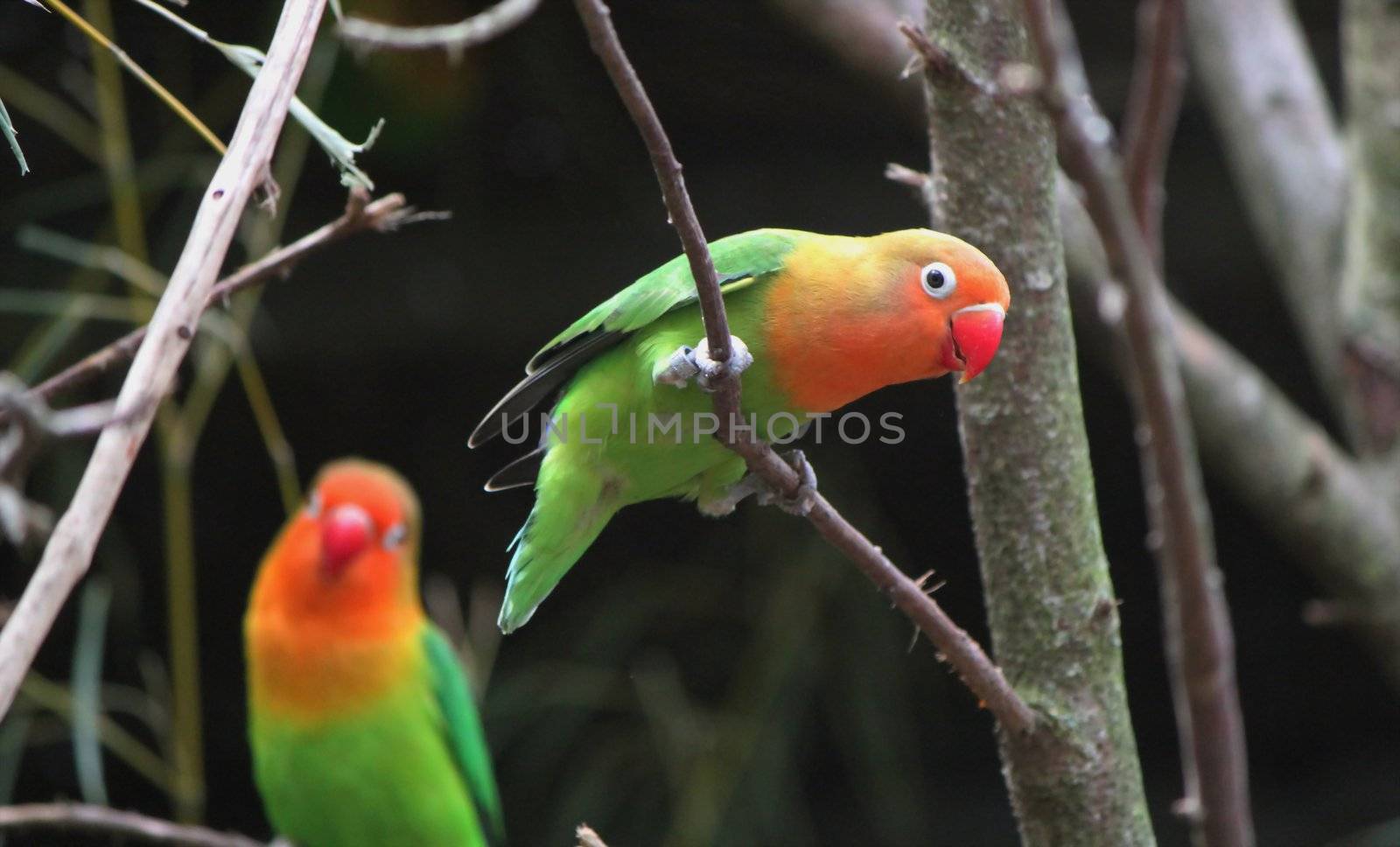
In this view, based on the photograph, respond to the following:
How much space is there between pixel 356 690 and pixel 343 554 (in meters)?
0.28

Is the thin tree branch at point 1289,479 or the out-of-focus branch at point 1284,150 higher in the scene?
the out-of-focus branch at point 1284,150

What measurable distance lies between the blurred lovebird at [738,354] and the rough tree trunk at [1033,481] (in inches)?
5.9

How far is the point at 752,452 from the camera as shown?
123 cm

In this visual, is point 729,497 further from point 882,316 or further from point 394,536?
point 394,536

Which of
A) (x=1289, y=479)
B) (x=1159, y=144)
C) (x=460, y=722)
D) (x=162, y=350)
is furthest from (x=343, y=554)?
(x=1289, y=479)

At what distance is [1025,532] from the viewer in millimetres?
1466

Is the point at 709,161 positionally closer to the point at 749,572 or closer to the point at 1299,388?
the point at 749,572

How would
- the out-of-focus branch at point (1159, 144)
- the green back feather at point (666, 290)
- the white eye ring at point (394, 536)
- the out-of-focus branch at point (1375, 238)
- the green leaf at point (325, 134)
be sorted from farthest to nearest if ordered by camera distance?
the out-of-focus branch at point (1375, 238) → the white eye ring at point (394, 536) → the out-of-focus branch at point (1159, 144) → the green back feather at point (666, 290) → the green leaf at point (325, 134)

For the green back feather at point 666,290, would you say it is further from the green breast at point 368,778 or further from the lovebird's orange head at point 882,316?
the green breast at point 368,778

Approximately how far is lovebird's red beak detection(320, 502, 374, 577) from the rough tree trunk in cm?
127

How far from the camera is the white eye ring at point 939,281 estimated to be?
51.7 inches

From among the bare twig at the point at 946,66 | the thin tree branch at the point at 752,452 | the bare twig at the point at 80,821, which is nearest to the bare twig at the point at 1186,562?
the bare twig at the point at 946,66

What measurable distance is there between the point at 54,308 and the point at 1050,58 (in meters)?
1.57

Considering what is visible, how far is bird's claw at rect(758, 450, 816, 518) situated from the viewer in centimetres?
134
